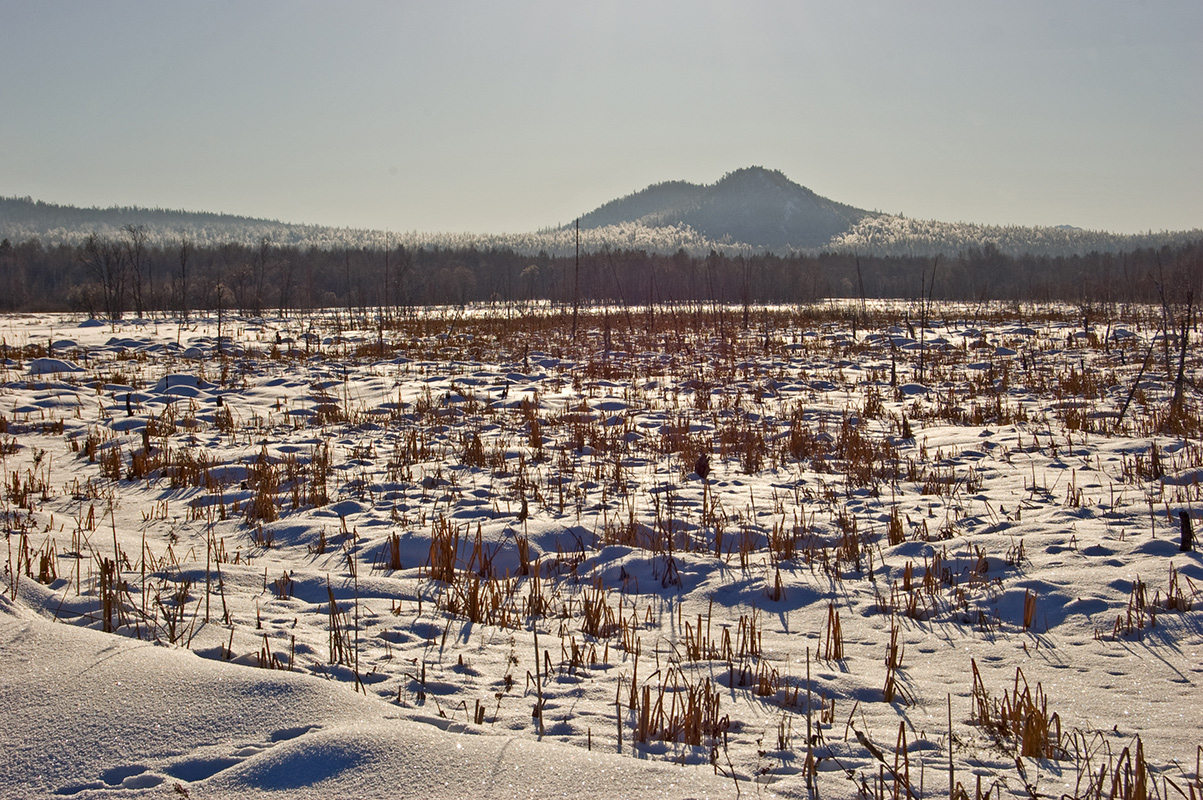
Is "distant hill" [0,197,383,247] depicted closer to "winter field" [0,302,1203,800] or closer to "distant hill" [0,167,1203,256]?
"distant hill" [0,167,1203,256]

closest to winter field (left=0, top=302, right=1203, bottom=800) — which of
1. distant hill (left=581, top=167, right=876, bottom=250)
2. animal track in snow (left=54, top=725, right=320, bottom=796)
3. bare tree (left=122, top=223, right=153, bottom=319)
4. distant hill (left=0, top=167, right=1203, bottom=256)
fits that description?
animal track in snow (left=54, top=725, right=320, bottom=796)

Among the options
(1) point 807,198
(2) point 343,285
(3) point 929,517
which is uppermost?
(1) point 807,198

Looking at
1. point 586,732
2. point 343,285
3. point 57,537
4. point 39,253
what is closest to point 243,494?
point 57,537

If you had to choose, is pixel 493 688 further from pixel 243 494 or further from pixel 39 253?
pixel 39 253

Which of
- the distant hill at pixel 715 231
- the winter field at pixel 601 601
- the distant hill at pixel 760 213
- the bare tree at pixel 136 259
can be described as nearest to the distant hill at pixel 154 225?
the distant hill at pixel 715 231

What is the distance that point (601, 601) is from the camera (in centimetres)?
362

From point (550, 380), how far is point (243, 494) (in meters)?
7.61

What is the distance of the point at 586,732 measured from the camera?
7.68 ft

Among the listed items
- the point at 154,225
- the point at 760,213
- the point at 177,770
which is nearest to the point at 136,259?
the point at 177,770

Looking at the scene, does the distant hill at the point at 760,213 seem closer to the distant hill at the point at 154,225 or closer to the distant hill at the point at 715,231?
the distant hill at the point at 715,231

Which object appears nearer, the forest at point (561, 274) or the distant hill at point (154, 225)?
the forest at point (561, 274)

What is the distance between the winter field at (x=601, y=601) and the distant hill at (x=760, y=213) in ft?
501

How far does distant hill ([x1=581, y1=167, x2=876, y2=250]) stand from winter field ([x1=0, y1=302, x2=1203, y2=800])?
153 m

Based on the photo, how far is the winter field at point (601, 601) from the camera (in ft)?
6.77
